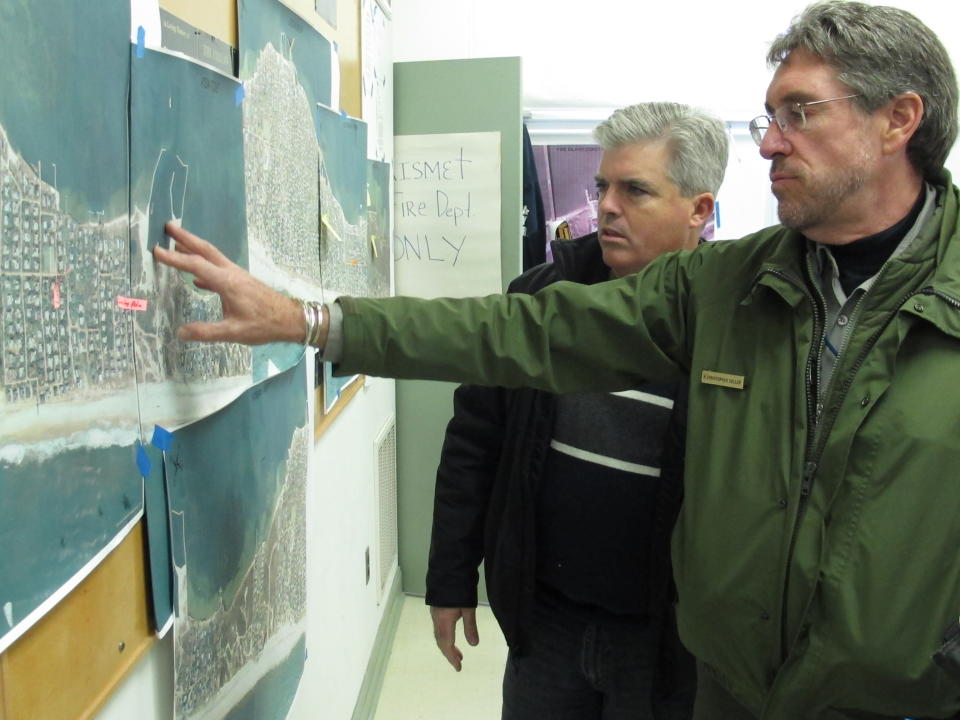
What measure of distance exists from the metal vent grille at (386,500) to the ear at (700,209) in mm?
1297

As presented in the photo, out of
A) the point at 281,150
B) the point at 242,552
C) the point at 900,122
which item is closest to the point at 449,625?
the point at 242,552

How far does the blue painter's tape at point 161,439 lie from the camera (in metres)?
0.79

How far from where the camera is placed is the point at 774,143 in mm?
1001

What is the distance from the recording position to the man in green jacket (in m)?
0.84

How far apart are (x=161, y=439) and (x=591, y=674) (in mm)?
899

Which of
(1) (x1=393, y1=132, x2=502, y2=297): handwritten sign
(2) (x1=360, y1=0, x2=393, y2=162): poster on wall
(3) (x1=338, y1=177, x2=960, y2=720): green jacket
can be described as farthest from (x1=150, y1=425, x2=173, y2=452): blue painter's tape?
(1) (x1=393, y1=132, x2=502, y2=297): handwritten sign

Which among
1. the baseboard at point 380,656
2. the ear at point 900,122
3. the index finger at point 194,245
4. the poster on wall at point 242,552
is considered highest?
the ear at point 900,122

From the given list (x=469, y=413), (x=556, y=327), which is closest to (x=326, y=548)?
(x=469, y=413)

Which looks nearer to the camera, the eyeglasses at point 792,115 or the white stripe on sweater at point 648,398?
the eyeglasses at point 792,115

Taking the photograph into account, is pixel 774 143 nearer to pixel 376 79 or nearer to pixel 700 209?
pixel 700 209

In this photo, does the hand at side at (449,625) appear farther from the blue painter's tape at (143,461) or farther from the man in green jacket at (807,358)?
the blue painter's tape at (143,461)

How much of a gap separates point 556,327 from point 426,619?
7.18 ft

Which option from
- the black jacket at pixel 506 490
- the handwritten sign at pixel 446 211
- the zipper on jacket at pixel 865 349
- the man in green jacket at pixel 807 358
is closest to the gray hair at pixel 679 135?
the black jacket at pixel 506 490

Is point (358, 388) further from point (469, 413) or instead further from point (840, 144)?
point (840, 144)
